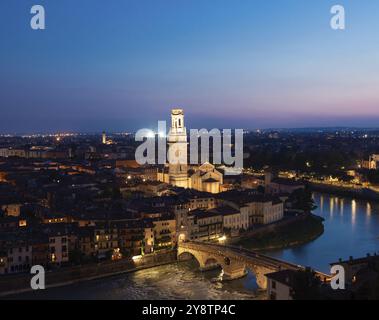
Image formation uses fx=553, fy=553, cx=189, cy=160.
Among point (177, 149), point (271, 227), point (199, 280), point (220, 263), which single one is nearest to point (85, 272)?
point (199, 280)

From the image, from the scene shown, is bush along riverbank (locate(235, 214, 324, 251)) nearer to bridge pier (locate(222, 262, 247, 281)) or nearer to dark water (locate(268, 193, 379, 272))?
dark water (locate(268, 193, 379, 272))

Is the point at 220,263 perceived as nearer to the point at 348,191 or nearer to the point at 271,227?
the point at 271,227

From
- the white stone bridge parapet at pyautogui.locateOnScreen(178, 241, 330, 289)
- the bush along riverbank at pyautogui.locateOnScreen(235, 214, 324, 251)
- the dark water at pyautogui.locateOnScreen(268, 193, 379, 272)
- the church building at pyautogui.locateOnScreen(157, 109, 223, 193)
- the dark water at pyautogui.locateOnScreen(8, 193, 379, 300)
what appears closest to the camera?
the white stone bridge parapet at pyautogui.locateOnScreen(178, 241, 330, 289)

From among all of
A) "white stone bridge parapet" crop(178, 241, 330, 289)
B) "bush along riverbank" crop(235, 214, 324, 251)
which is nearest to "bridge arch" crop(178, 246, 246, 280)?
"white stone bridge parapet" crop(178, 241, 330, 289)

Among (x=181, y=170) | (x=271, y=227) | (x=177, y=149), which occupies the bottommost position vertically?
(x=271, y=227)

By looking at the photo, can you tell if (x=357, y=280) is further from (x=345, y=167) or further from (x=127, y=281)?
(x=345, y=167)
